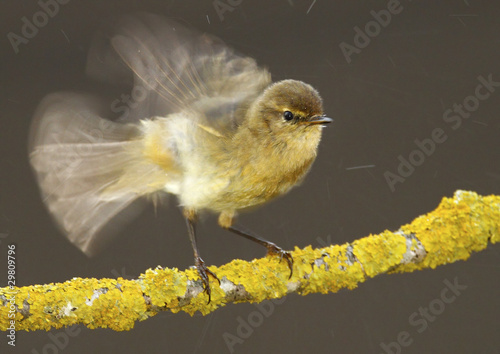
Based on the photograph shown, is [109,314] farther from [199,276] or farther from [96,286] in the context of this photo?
[199,276]

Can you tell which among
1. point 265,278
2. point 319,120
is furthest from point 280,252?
point 319,120

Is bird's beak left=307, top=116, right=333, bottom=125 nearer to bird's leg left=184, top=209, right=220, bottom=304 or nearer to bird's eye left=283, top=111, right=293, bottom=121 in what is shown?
bird's eye left=283, top=111, right=293, bottom=121

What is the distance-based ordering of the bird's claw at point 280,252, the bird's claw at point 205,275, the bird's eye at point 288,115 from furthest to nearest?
1. the bird's eye at point 288,115
2. the bird's claw at point 280,252
3. the bird's claw at point 205,275

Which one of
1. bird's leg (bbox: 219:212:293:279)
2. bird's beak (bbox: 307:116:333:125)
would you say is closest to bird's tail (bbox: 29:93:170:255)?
bird's leg (bbox: 219:212:293:279)

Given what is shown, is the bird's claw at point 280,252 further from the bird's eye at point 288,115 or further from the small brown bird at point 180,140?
the bird's eye at point 288,115

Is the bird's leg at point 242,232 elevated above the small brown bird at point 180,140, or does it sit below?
below

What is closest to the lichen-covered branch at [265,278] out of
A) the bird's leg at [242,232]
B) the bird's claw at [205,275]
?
the bird's claw at [205,275]
